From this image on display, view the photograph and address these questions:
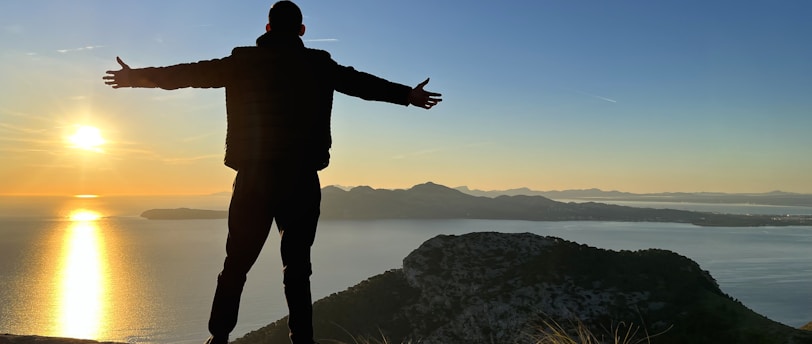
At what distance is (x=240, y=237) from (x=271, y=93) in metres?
1.29

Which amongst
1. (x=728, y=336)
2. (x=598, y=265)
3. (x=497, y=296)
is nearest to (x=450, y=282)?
(x=497, y=296)

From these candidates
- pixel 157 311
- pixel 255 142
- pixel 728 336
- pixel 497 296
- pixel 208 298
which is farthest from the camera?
pixel 208 298

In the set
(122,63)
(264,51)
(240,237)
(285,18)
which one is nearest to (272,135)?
(264,51)

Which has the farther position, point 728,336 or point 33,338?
point 728,336

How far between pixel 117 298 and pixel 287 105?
218800mm

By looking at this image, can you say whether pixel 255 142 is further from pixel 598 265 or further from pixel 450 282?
pixel 598 265

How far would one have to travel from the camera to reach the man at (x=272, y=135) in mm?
4766

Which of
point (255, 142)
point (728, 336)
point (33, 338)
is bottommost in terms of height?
point (728, 336)

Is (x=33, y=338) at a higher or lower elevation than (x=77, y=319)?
higher

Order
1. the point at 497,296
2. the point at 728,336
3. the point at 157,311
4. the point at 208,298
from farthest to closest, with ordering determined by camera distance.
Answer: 1. the point at 208,298
2. the point at 157,311
3. the point at 497,296
4. the point at 728,336

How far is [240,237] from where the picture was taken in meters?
4.79

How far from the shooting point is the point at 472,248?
12531cm

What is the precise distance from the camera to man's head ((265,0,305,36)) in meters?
5.04

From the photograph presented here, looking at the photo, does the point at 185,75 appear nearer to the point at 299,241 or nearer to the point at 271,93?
the point at 271,93
